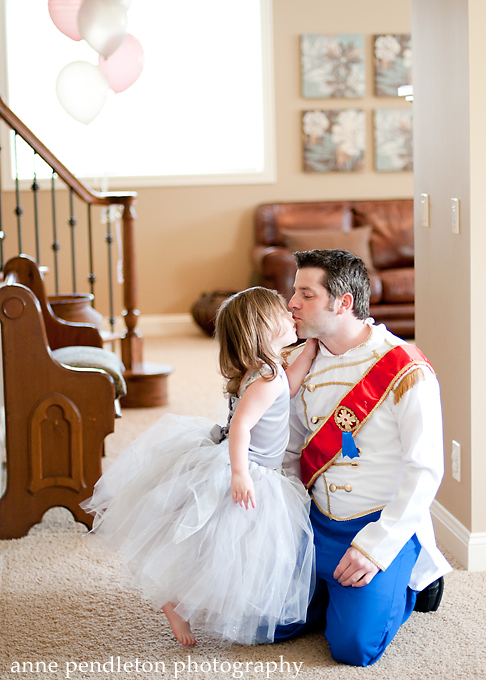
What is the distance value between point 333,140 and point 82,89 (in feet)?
8.53

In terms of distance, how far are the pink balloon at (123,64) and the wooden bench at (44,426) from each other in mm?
2780

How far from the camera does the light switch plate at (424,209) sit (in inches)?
95.1

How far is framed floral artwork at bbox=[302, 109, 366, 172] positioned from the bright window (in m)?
0.32

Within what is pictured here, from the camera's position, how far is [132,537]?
1741mm

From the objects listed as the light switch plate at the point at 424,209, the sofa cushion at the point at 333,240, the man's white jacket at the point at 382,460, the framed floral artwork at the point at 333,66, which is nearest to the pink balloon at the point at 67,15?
the sofa cushion at the point at 333,240

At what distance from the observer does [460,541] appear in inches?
86.7

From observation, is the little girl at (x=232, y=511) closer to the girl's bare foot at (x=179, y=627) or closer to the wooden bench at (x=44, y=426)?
the girl's bare foot at (x=179, y=627)

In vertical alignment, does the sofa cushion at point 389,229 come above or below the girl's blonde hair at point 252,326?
above

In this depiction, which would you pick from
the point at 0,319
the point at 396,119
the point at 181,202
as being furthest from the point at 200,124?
the point at 0,319

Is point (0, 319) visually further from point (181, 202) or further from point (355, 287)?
point (181, 202)

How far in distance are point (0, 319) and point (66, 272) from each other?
4.18 metres

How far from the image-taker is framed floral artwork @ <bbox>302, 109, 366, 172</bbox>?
249 inches

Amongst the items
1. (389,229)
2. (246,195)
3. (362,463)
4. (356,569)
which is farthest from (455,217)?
(246,195)

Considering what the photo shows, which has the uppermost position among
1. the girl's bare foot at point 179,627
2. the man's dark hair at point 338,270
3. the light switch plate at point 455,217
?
the light switch plate at point 455,217
